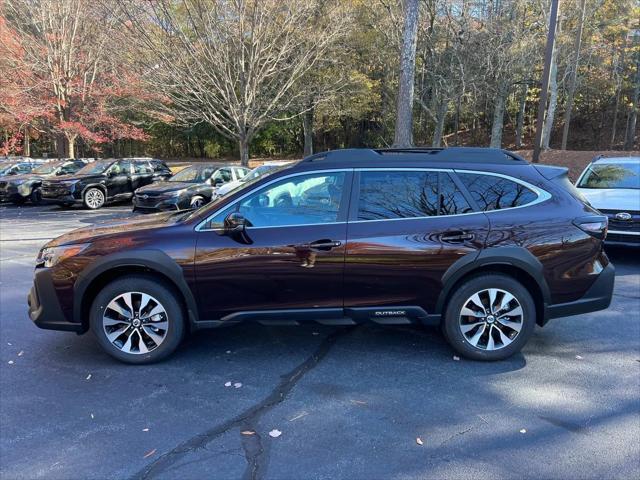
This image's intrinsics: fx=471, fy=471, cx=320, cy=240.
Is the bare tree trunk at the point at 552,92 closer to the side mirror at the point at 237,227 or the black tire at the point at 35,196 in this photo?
the black tire at the point at 35,196

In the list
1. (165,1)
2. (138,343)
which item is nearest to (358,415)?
(138,343)

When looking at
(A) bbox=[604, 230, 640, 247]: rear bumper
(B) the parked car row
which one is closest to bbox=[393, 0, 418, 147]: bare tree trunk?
(B) the parked car row

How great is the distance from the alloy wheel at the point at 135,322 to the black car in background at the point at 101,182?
12.5 meters

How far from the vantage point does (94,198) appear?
1532 cm

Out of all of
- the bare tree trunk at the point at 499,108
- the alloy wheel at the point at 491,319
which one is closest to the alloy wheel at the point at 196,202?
the alloy wheel at the point at 491,319

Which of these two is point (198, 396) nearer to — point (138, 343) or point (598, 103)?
point (138, 343)

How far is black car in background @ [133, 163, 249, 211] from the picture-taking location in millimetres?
12094

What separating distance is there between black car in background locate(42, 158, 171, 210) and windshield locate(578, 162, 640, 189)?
13806mm

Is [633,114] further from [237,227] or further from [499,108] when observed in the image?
[237,227]

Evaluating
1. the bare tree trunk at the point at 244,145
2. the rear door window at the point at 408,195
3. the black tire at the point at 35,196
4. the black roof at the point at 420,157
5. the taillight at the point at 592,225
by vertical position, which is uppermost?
the bare tree trunk at the point at 244,145

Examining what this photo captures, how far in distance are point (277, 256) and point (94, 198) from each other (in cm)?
1352

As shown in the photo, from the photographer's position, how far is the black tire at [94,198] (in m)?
15.1

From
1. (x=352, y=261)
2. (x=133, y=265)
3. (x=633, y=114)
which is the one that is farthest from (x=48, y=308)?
(x=633, y=114)

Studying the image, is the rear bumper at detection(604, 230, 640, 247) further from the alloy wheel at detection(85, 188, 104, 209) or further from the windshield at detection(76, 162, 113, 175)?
the windshield at detection(76, 162, 113, 175)
